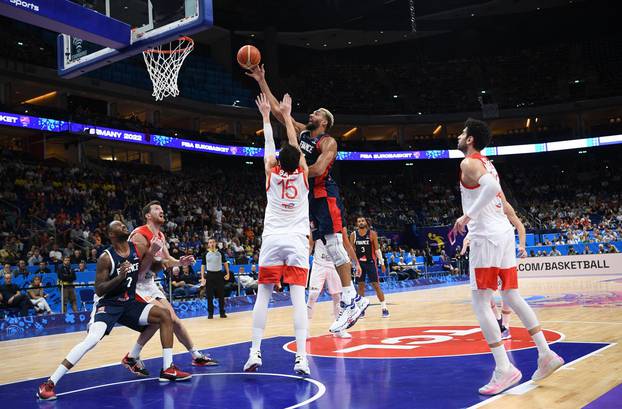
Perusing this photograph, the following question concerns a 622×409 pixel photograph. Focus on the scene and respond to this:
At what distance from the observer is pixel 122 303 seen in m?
5.62

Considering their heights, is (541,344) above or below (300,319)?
below

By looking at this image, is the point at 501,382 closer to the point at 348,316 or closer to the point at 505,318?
the point at 348,316

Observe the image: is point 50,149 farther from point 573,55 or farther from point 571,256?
point 573,55

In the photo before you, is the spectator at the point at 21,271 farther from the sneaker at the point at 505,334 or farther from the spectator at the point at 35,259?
the sneaker at the point at 505,334

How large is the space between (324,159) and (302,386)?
2.43 meters

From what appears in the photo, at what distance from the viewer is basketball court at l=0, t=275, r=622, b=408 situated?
4441 millimetres

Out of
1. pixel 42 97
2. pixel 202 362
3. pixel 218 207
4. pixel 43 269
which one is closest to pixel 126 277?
pixel 202 362

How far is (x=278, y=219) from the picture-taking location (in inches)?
223

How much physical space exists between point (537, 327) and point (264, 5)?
29.1 metres

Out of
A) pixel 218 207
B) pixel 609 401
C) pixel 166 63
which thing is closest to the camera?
pixel 609 401

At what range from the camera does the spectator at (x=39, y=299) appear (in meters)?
13.0

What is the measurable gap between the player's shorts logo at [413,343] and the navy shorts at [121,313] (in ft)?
6.77

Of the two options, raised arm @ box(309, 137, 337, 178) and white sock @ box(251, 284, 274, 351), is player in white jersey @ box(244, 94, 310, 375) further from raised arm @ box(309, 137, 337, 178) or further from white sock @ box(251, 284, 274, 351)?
raised arm @ box(309, 137, 337, 178)

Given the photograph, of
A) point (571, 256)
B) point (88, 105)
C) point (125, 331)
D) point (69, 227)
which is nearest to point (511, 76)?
point (571, 256)
